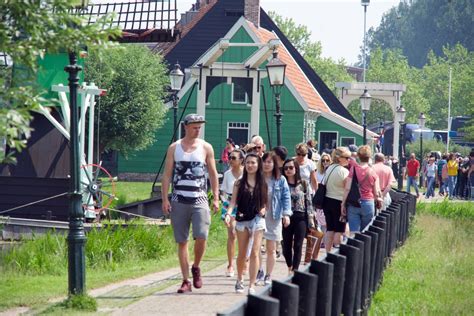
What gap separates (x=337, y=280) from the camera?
1057cm

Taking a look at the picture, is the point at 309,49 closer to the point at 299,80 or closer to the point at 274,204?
the point at 299,80

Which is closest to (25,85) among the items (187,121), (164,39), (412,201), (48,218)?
(187,121)

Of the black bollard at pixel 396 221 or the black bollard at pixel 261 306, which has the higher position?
the black bollard at pixel 261 306

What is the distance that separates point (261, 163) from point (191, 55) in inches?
2048

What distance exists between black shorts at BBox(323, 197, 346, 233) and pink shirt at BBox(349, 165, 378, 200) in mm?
573

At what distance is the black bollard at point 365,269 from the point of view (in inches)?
513

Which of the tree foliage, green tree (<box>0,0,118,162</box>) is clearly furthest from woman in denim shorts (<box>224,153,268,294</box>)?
the tree foliage

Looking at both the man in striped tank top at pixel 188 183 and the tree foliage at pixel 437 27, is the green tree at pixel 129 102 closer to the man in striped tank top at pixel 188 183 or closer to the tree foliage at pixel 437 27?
the man in striped tank top at pixel 188 183

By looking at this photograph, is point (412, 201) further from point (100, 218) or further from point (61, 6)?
point (61, 6)

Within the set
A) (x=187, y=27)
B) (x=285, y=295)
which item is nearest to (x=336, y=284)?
(x=285, y=295)

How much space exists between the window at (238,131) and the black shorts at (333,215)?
4170 cm

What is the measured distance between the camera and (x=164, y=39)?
120ft

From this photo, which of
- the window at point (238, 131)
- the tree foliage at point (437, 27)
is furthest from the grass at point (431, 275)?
the tree foliage at point (437, 27)

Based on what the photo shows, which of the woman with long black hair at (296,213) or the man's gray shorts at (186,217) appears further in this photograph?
the woman with long black hair at (296,213)
